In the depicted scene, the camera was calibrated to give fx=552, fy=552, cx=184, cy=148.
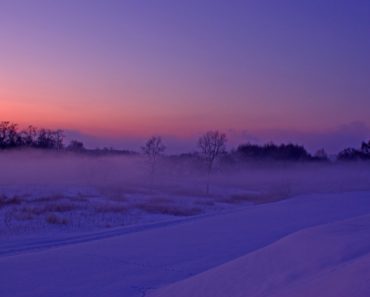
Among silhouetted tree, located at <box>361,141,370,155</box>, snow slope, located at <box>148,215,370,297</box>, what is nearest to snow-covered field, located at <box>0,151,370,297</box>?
snow slope, located at <box>148,215,370,297</box>

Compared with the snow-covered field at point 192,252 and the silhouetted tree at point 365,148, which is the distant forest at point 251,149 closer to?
the silhouetted tree at point 365,148

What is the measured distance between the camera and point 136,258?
45.7ft

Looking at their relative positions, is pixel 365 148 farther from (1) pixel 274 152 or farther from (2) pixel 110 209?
(2) pixel 110 209

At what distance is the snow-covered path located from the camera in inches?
416

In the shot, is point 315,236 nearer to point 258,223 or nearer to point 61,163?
point 258,223

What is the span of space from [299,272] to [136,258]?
647 centimetres

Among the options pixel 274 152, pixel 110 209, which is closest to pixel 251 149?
pixel 274 152

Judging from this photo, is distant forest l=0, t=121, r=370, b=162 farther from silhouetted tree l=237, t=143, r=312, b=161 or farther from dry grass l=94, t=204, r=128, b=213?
dry grass l=94, t=204, r=128, b=213

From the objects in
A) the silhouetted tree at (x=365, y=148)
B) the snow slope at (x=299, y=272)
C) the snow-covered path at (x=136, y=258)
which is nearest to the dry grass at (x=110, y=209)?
the snow-covered path at (x=136, y=258)

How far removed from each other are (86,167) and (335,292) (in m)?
82.9

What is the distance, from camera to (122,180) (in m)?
81.3

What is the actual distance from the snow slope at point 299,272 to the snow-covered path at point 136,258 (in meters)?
1.65

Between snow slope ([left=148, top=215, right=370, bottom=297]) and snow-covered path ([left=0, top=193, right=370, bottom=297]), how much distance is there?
165 centimetres

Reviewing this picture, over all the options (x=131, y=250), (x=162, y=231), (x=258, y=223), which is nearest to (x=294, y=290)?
(x=131, y=250)
